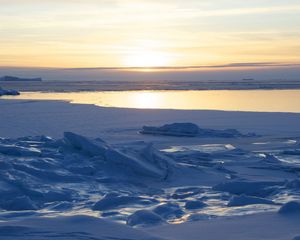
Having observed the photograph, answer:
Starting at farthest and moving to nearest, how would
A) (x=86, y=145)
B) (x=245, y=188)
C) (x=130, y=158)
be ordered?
1. (x=86, y=145)
2. (x=130, y=158)
3. (x=245, y=188)

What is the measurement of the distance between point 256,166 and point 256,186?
189 cm

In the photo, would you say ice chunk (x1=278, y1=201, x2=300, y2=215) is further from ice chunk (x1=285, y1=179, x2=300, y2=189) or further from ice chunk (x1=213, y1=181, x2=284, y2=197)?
ice chunk (x1=285, y1=179, x2=300, y2=189)

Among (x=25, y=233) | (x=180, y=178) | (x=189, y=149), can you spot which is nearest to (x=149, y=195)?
(x=180, y=178)

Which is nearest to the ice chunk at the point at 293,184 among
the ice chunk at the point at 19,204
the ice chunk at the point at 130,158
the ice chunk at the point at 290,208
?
the ice chunk at the point at 290,208

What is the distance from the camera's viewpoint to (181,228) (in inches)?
208

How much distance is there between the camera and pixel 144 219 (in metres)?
5.45

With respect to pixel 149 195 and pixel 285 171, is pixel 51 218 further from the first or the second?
pixel 285 171

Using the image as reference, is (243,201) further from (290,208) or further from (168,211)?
(168,211)

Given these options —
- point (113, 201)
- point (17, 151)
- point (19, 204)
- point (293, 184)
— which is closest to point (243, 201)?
point (293, 184)

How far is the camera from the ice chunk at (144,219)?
5375 mm

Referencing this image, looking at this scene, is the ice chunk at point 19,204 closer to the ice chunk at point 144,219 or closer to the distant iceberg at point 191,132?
the ice chunk at point 144,219

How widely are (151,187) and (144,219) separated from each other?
7.55 ft

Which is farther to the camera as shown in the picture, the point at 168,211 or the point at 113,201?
the point at 113,201

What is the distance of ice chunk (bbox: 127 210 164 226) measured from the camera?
212 inches
